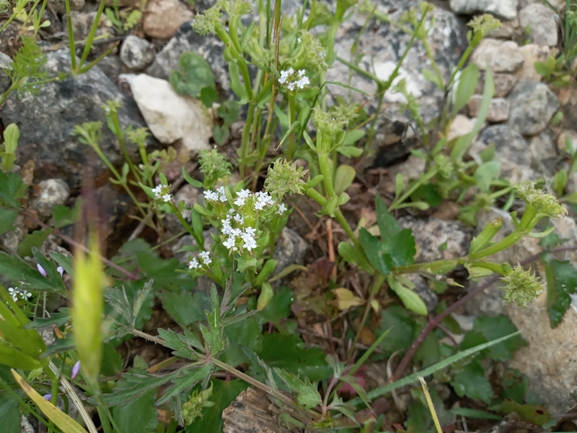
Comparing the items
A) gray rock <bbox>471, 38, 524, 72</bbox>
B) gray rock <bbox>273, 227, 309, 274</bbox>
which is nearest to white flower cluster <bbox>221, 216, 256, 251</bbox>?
gray rock <bbox>273, 227, 309, 274</bbox>

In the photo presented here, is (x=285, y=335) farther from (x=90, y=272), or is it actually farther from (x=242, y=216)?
(x=90, y=272)

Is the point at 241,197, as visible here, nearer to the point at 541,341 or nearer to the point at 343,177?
the point at 343,177

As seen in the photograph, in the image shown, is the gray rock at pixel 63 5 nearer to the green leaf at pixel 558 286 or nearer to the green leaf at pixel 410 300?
the green leaf at pixel 410 300

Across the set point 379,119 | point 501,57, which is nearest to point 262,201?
point 379,119

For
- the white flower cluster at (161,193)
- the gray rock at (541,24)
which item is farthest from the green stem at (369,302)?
the gray rock at (541,24)

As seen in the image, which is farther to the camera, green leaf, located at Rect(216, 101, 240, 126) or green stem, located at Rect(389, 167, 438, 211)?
green leaf, located at Rect(216, 101, 240, 126)

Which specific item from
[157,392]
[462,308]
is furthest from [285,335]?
[462,308]

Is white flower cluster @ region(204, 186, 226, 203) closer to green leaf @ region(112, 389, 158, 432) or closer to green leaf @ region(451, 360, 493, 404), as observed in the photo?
green leaf @ region(112, 389, 158, 432)
